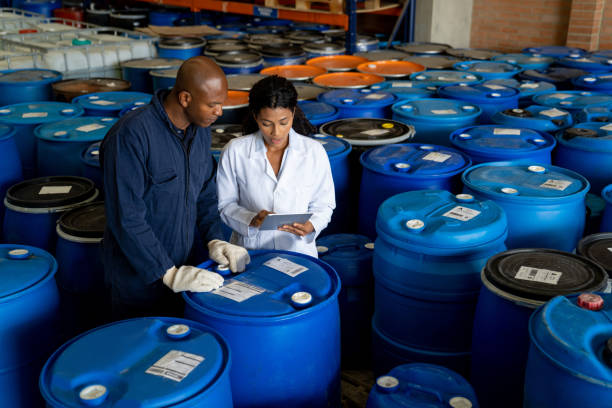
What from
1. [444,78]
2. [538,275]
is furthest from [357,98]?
[538,275]

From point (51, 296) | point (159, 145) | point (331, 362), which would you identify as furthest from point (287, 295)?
point (51, 296)

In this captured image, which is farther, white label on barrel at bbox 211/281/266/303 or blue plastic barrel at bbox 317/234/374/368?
blue plastic barrel at bbox 317/234/374/368

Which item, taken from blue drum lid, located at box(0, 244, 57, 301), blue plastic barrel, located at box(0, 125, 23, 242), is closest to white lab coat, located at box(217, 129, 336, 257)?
blue drum lid, located at box(0, 244, 57, 301)

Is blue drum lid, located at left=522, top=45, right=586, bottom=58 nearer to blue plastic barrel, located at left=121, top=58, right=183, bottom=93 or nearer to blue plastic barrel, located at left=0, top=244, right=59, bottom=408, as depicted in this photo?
blue plastic barrel, located at left=121, top=58, right=183, bottom=93

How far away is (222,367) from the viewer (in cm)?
191

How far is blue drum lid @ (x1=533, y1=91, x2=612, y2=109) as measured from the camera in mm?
4598

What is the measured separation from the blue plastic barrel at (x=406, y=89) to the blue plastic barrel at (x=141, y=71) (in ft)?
6.88

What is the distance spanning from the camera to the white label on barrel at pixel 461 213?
9.12 ft

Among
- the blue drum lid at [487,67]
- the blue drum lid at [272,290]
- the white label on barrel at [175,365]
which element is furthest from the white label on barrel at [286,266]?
the blue drum lid at [487,67]

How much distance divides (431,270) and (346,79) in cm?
330

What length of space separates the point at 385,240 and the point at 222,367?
3.71 feet

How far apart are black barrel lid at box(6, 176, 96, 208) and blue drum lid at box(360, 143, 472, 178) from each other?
1.65 m

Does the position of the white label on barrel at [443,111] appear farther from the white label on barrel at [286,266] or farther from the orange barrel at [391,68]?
the white label on barrel at [286,266]

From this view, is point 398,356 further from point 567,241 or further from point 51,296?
point 51,296
